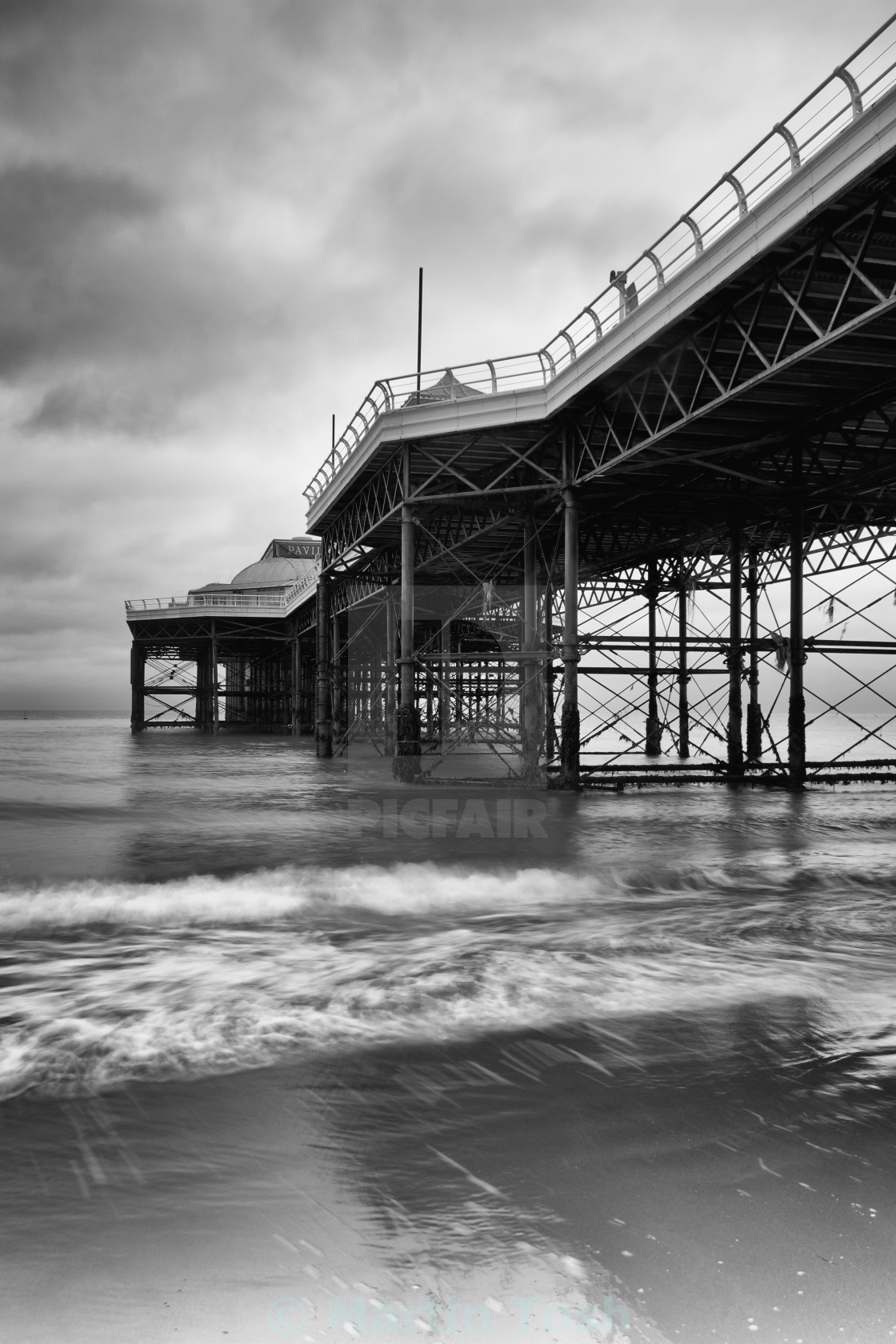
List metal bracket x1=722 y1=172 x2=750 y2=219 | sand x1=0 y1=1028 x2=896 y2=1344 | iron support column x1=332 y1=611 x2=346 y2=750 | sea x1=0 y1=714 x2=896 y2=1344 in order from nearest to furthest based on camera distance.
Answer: sand x1=0 y1=1028 x2=896 y2=1344 < sea x1=0 y1=714 x2=896 y2=1344 < metal bracket x1=722 y1=172 x2=750 y2=219 < iron support column x1=332 y1=611 x2=346 y2=750

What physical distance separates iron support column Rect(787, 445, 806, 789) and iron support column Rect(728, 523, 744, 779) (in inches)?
69.6

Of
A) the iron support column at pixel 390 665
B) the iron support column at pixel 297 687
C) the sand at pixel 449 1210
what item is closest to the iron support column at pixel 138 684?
the iron support column at pixel 297 687

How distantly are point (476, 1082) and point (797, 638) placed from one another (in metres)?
17.5

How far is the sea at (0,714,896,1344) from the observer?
2.95 meters

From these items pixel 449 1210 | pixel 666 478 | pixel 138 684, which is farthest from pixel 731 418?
pixel 138 684

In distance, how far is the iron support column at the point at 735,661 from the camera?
74.6 ft

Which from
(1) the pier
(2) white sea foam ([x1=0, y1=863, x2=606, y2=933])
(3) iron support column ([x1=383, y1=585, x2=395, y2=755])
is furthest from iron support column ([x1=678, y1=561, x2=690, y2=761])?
(2) white sea foam ([x1=0, y1=863, x2=606, y2=933])

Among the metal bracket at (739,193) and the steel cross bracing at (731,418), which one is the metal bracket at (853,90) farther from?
the metal bracket at (739,193)

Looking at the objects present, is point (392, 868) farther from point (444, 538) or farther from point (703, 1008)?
point (444, 538)

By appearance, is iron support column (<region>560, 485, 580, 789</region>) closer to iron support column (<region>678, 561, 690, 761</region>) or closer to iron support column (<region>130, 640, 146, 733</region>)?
iron support column (<region>678, 561, 690, 761</region>)

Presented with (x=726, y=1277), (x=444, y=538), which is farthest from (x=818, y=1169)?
(x=444, y=538)

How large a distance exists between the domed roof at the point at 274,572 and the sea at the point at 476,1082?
5923cm

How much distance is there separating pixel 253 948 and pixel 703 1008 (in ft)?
12.0

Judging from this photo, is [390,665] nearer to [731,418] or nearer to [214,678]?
[731,418]
